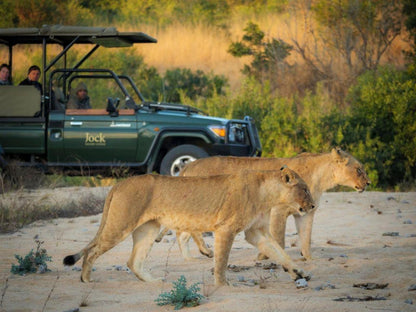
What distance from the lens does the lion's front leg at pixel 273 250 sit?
638 centimetres

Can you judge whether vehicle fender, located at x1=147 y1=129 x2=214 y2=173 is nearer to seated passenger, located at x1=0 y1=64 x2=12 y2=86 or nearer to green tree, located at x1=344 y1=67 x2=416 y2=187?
seated passenger, located at x1=0 y1=64 x2=12 y2=86

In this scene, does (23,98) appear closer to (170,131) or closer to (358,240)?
(170,131)

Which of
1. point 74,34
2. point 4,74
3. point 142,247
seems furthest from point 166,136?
point 142,247

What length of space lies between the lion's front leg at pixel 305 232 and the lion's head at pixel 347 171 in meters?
0.55

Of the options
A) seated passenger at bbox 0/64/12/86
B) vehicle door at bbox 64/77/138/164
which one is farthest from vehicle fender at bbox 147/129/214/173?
seated passenger at bbox 0/64/12/86

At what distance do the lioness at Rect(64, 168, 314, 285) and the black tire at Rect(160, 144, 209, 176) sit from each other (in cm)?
563

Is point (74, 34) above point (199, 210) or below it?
above

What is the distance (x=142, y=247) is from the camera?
6.60 m

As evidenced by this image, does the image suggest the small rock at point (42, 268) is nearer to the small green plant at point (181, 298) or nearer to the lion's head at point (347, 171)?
the small green plant at point (181, 298)

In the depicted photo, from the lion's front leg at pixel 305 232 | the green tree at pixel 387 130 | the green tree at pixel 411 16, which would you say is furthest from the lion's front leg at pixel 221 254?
the green tree at pixel 411 16

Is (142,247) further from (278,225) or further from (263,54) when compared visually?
(263,54)

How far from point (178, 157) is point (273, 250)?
19.5 ft

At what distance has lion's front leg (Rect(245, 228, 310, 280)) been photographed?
6379mm

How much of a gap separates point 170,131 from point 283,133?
11.9 ft
